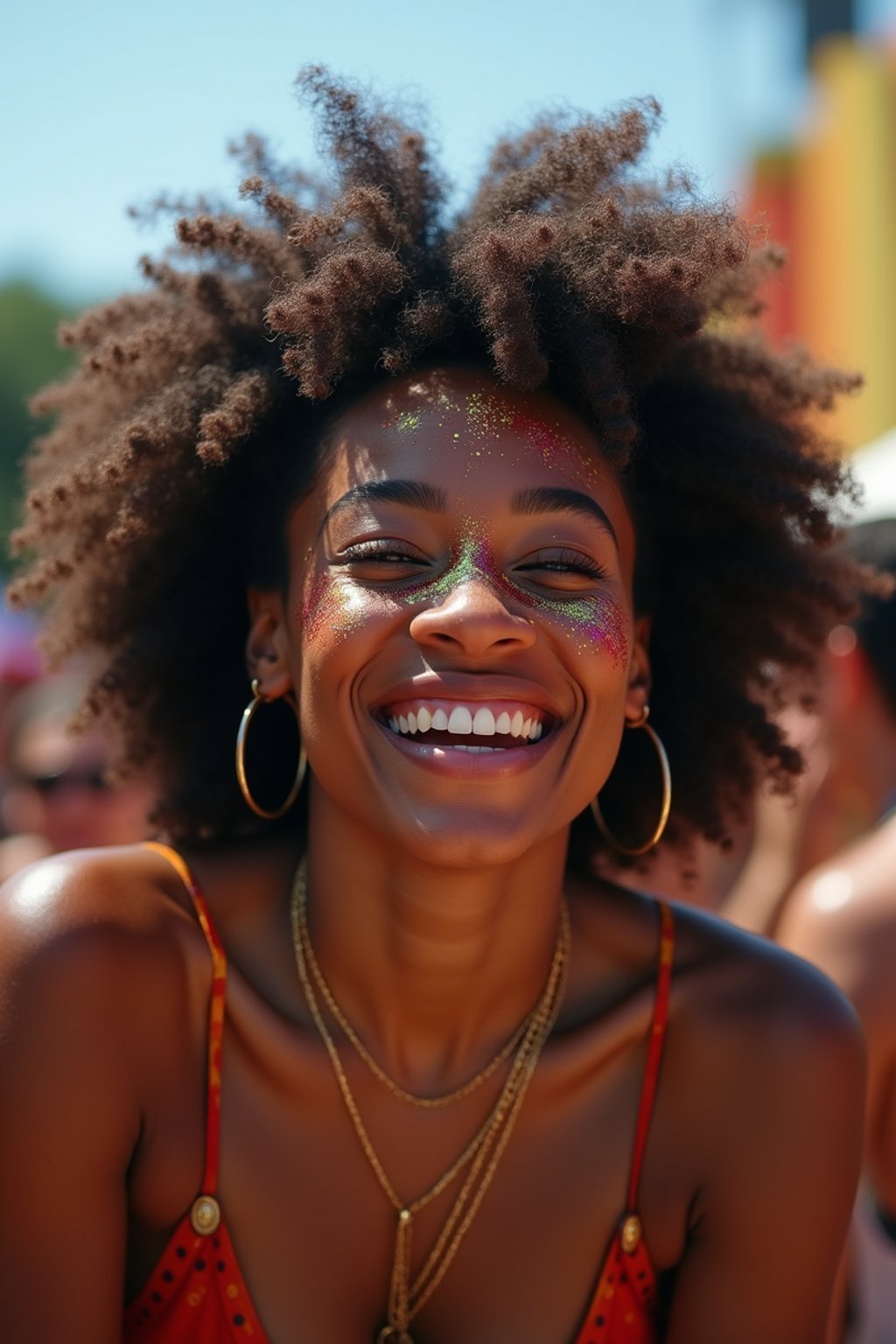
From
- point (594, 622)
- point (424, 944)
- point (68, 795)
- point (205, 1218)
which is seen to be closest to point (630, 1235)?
point (424, 944)

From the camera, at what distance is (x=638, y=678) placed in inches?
108

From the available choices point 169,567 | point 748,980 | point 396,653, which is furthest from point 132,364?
point 748,980

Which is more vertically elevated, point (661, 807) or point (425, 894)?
point (661, 807)

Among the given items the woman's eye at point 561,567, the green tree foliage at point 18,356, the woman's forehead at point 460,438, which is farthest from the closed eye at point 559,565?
the green tree foliage at point 18,356

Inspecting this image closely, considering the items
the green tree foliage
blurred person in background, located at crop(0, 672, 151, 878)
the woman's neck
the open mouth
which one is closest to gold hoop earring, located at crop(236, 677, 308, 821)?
the woman's neck

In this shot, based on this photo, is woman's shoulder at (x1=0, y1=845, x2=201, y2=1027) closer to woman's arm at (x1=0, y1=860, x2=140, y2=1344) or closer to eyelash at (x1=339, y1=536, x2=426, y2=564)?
woman's arm at (x1=0, y1=860, x2=140, y2=1344)

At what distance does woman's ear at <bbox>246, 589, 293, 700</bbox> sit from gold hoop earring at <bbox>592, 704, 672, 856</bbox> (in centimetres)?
59

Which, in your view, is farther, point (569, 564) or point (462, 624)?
point (569, 564)

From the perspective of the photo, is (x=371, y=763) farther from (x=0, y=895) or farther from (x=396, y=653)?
(x=0, y=895)

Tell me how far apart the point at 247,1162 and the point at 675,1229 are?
72 centimetres

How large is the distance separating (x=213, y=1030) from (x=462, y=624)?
0.79 metres

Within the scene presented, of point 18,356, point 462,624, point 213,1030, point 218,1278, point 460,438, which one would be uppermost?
point 18,356

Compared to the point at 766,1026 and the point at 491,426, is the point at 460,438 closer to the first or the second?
the point at 491,426

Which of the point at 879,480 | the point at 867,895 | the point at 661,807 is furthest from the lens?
the point at 879,480
